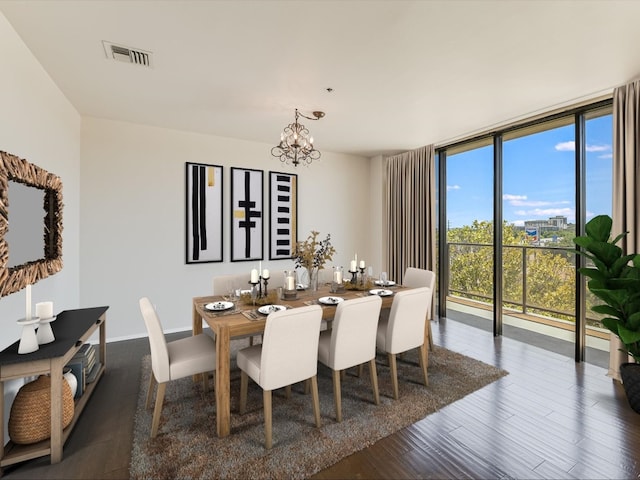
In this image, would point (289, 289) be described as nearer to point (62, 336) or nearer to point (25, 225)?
point (62, 336)

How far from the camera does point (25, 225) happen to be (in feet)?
7.48

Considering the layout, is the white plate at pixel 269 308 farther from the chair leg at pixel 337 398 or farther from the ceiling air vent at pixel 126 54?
the ceiling air vent at pixel 126 54

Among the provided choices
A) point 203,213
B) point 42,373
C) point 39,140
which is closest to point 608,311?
point 42,373

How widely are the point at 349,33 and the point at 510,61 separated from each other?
132cm

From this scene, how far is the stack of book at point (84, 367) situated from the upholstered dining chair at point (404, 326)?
2379mm

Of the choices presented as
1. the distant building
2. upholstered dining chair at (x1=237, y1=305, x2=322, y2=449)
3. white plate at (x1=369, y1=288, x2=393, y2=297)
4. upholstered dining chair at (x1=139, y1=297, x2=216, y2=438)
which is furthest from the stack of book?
the distant building

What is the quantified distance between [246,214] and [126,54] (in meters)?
2.46

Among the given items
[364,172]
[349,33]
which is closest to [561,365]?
[349,33]

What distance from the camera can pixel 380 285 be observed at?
11.2ft

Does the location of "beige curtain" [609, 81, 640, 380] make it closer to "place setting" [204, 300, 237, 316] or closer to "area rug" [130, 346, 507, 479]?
"area rug" [130, 346, 507, 479]

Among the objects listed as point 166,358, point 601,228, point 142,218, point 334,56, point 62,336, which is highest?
point 334,56

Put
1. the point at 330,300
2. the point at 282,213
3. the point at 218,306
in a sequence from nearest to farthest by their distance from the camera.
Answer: the point at 218,306
the point at 330,300
the point at 282,213

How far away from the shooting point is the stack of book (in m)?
2.38

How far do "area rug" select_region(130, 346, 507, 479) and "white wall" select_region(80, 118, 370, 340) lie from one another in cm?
122
